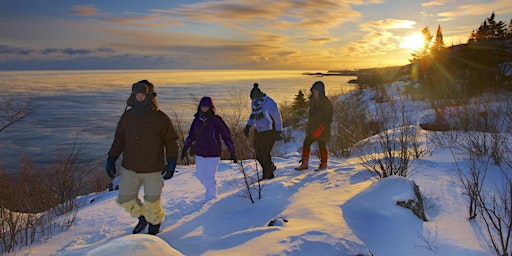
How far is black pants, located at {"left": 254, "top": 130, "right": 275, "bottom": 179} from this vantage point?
584 centimetres

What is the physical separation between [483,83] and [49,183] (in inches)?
689

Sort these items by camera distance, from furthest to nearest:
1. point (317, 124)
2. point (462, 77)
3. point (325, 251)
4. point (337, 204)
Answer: point (462, 77) → point (317, 124) → point (337, 204) → point (325, 251)

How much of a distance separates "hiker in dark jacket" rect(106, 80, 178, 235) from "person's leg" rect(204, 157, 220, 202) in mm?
1237

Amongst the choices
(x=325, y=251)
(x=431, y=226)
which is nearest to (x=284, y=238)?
(x=325, y=251)

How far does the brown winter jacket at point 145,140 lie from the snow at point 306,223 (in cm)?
91

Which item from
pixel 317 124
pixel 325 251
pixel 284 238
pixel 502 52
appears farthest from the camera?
pixel 502 52

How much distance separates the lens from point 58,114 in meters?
36.8

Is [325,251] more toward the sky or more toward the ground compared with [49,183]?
more toward the sky

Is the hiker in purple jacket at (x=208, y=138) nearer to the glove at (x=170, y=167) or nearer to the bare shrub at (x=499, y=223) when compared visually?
the glove at (x=170, y=167)

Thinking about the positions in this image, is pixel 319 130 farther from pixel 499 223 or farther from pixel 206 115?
pixel 499 223

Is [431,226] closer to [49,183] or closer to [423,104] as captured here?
[49,183]

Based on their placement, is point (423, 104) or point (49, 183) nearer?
point (49, 183)

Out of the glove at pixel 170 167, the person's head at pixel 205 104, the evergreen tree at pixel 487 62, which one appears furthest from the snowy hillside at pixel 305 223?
the evergreen tree at pixel 487 62

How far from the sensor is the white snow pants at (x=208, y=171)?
5055mm
